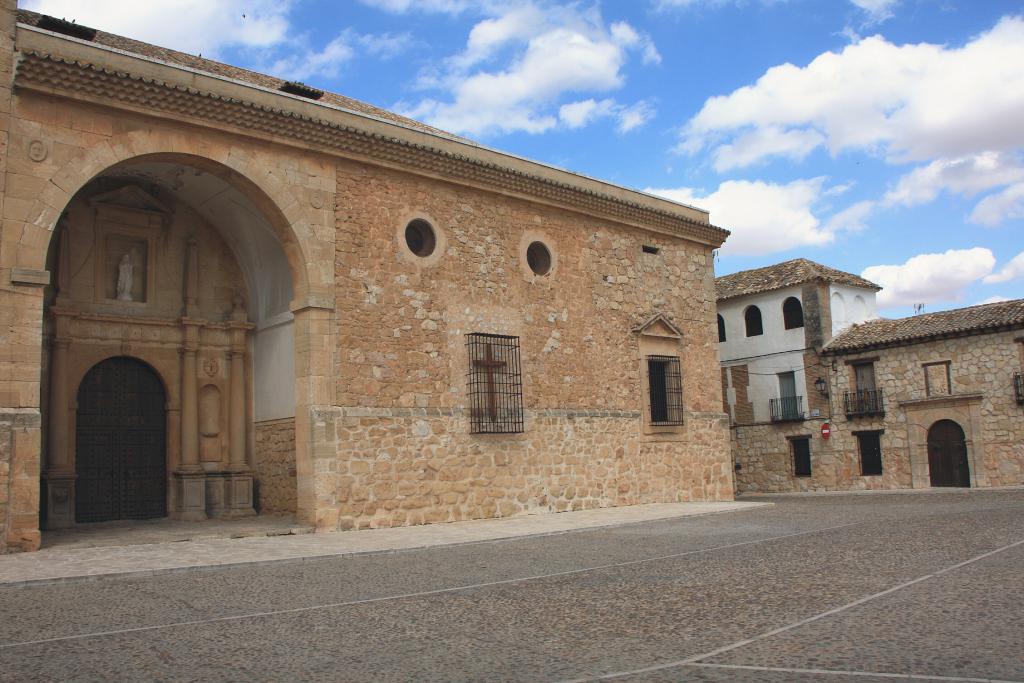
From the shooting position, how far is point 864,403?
78.2 feet

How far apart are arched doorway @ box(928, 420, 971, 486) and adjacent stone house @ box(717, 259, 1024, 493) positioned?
0.03m

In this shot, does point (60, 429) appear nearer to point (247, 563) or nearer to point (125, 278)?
point (125, 278)

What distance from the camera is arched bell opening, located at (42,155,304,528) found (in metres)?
11.5

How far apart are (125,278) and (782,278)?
19008 mm

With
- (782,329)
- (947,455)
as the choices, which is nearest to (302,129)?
(782,329)

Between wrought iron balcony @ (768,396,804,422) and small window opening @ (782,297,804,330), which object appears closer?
wrought iron balcony @ (768,396,804,422)

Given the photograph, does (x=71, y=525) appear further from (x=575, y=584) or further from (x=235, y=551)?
(x=575, y=584)

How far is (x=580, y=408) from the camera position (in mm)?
14578

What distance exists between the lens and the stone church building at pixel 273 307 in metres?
9.82

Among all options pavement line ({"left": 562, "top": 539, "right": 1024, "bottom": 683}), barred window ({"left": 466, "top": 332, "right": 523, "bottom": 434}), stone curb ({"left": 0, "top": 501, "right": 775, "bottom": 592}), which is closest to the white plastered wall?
barred window ({"left": 466, "top": 332, "right": 523, "bottom": 434})

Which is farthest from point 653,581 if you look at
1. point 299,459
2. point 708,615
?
point 299,459

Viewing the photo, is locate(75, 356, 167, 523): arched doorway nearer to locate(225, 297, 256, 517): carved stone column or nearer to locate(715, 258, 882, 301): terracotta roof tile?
locate(225, 297, 256, 517): carved stone column

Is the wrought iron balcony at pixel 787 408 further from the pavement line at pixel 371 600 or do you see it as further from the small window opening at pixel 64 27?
the small window opening at pixel 64 27

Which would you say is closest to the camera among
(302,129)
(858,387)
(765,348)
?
(302,129)
